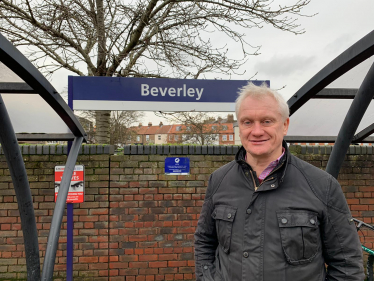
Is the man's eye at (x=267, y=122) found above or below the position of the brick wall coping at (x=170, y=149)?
above

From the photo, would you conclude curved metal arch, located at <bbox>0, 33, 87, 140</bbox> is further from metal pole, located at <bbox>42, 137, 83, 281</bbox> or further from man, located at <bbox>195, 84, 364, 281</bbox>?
man, located at <bbox>195, 84, 364, 281</bbox>

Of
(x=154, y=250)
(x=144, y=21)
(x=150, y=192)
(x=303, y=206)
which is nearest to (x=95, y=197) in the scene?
(x=150, y=192)

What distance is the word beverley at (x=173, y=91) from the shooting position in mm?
3246

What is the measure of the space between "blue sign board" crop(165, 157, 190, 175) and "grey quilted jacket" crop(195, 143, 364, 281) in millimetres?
2329

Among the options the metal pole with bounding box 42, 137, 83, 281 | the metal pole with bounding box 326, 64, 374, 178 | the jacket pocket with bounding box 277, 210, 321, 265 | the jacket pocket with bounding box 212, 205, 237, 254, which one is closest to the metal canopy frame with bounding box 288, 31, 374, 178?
the metal pole with bounding box 326, 64, 374, 178

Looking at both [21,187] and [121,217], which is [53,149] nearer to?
[121,217]

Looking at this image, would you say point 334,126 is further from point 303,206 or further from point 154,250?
point 154,250

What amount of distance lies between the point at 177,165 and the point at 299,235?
8.38ft

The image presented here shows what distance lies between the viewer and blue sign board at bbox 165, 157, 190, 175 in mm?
3738

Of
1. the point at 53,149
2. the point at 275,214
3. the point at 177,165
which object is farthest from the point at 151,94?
the point at 275,214

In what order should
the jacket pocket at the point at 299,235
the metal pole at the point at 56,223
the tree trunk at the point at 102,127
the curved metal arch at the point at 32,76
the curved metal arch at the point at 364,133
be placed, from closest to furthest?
1. the jacket pocket at the point at 299,235
2. the curved metal arch at the point at 32,76
3. the metal pole at the point at 56,223
4. the curved metal arch at the point at 364,133
5. the tree trunk at the point at 102,127

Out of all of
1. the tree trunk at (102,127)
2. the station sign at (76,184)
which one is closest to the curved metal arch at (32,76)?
the station sign at (76,184)

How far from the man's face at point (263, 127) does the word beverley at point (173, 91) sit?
1.87 metres

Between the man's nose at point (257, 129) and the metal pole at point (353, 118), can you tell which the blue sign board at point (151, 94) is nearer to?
the metal pole at point (353, 118)
